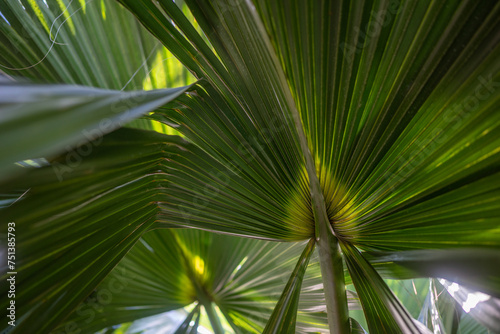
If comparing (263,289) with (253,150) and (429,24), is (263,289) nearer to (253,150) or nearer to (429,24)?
(253,150)

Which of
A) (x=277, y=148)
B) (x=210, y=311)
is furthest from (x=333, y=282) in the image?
(x=210, y=311)

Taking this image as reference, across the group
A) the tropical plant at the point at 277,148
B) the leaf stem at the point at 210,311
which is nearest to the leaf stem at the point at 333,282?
the tropical plant at the point at 277,148

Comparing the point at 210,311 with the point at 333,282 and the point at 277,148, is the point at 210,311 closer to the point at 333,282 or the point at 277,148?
the point at 333,282

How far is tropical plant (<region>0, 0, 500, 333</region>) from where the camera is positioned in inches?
23.7

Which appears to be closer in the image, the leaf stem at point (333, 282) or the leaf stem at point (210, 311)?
the leaf stem at point (333, 282)

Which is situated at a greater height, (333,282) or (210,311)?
(210,311)

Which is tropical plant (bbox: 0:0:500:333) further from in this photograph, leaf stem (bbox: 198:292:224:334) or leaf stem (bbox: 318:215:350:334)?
leaf stem (bbox: 198:292:224:334)

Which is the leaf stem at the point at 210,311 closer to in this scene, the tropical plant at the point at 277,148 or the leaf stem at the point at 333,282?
the tropical plant at the point at 277,148

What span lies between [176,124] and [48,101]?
53cm

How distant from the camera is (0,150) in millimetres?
286

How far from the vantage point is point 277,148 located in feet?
2.79

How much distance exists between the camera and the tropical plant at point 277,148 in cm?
60

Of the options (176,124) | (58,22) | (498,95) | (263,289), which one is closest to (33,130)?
(176,124)

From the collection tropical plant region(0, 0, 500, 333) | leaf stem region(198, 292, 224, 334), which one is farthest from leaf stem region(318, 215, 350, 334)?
leaf stem region(198, 292, 224, 334)
